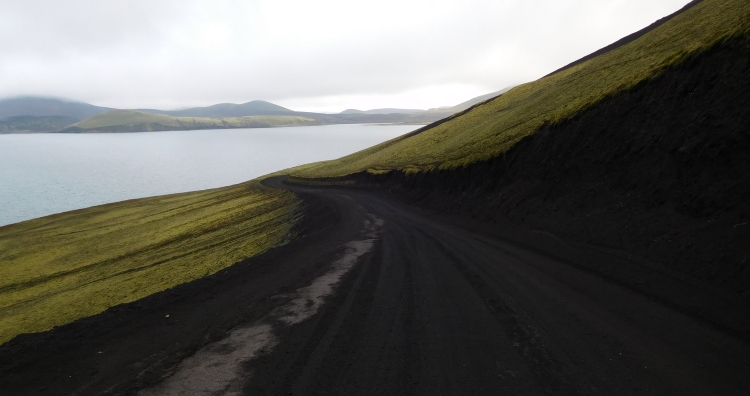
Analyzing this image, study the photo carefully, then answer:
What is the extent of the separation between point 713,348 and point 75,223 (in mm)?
58434

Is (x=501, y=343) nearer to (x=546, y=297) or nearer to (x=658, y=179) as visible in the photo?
(x=546, y=297)

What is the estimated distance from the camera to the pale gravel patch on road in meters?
7.82

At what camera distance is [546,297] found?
1123cm

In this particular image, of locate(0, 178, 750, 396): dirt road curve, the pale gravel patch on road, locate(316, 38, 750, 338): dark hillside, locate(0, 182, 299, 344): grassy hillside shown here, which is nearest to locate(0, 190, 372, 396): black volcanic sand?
locate(0, 178, 750, 396): dirt road curve

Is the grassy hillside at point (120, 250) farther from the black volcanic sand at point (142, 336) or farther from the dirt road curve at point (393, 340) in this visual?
the dirt road curve at point (393, 340)

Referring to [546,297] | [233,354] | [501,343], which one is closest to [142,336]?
[233,354]

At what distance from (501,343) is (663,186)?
32.4 feet

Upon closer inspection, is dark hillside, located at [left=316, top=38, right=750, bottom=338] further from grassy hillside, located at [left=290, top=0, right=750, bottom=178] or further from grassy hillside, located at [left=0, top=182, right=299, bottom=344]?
grassy hillside, located at [left=0, top=182, right=299, bottom=344]

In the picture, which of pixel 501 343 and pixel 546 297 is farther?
pixel 546 297

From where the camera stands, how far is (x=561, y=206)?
1775 cm

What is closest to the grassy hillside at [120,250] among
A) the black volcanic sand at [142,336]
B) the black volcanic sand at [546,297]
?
the black volcanic sand at [142,336]

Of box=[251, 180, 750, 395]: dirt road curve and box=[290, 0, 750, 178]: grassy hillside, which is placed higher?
box=[290, 0, 750, 178]: grassy hillside

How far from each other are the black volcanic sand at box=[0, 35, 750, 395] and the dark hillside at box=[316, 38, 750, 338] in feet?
0.21

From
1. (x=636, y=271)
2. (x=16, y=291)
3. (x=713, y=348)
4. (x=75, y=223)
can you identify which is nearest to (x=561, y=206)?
(x=636, y=271)
